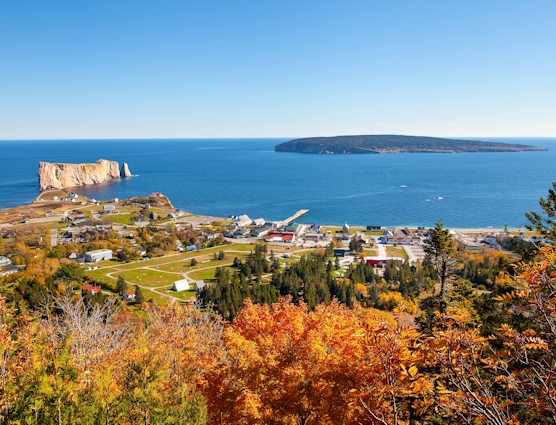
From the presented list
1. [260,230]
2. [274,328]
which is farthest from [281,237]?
[274,328]

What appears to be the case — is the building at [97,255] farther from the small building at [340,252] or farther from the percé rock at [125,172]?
the percé rock at [125,172]

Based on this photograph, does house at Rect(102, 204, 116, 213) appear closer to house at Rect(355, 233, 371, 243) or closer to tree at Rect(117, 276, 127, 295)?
tree at Rect(117, 276, 127, 295)

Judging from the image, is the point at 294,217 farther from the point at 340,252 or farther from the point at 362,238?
the point at 340,252

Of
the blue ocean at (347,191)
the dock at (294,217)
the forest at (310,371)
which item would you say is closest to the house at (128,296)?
the forest at (310,371)

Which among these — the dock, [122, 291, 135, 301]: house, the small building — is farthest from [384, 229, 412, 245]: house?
[122, 291, 135, 301]: house

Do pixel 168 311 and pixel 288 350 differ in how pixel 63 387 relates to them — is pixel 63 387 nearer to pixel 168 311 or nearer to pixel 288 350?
pixel 288 350

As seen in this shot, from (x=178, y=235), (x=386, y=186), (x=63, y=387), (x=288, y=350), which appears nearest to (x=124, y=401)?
(x=63, y=387)
